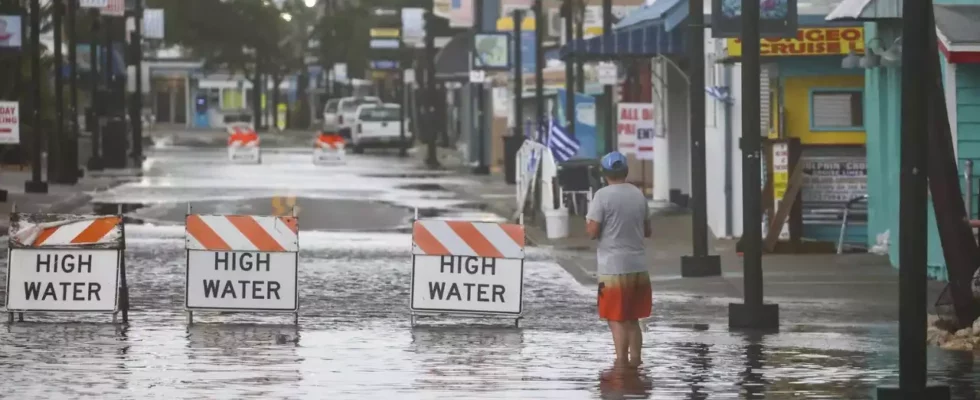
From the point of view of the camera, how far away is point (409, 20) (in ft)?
241

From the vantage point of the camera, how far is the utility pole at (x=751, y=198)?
54.8 ft

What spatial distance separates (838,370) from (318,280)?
8752mm

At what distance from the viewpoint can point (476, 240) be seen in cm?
1677

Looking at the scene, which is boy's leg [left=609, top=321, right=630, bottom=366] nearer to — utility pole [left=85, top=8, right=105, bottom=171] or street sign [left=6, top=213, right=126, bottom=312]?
street sign [left=6, top=213, right=126, bottom=312]

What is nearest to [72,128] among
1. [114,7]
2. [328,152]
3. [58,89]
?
[58,89]

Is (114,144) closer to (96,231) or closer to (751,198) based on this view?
(96,231)

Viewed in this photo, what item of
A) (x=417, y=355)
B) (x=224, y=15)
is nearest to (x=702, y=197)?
(x=417, y=355)

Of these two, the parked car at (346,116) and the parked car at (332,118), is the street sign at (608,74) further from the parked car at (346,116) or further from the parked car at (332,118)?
the parked car at (332,118)

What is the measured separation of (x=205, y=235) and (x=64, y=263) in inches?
43.5

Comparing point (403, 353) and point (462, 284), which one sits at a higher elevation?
point (462, 284)

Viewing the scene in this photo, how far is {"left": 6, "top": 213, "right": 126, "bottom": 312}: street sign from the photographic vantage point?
1656cm

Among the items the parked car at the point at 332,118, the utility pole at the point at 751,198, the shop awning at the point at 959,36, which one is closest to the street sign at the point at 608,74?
the shop awning at the point at 959,36

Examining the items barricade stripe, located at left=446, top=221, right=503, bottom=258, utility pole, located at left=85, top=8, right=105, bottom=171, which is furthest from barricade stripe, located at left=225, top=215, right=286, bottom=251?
utility pole, located at left=85, top=8, right=105, bottom=171

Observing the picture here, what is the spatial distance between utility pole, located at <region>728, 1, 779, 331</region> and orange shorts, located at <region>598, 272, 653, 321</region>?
2823mm
